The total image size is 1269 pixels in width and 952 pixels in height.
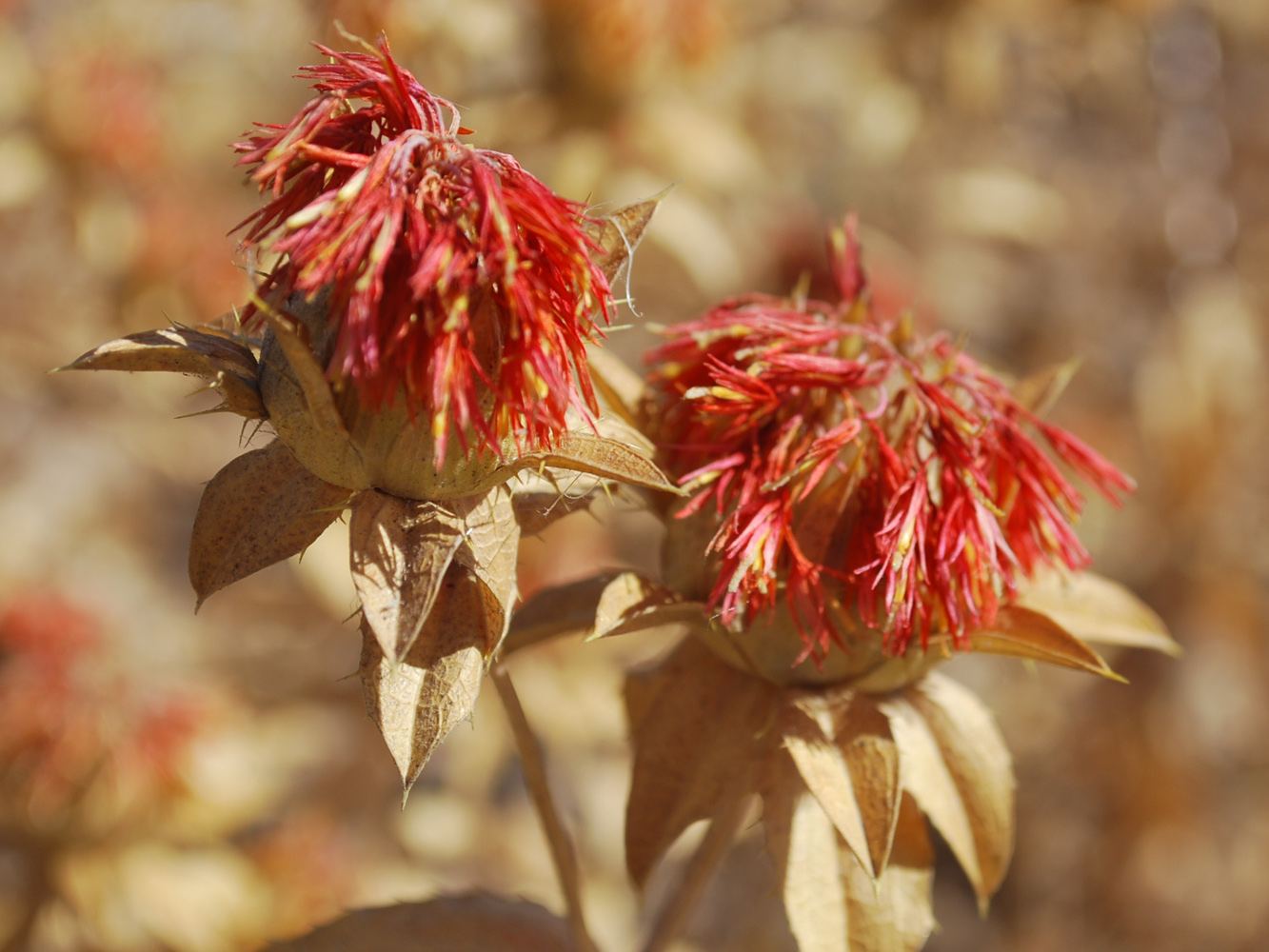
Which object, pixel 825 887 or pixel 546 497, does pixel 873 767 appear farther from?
pixel 546 497

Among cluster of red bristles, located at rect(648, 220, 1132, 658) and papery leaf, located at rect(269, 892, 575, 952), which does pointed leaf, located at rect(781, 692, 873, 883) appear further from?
papery leaf, located at rect(269, 892, 575, 952)

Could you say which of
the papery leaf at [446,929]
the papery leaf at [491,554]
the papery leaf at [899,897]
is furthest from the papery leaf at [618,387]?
the papery leaf at [446,929]

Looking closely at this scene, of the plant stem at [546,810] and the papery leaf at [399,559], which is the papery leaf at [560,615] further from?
the papery leaf at [399,559]

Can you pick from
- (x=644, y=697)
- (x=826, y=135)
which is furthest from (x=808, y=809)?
(x=826, y=135)

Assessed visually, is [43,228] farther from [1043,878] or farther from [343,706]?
[1043,878]

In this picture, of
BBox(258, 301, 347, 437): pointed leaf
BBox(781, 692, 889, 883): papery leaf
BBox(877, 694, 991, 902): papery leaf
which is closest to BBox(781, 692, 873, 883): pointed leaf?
BBox(781, 692, 889, 883): papery leaf

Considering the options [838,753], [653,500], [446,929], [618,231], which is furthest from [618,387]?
[446,929]
